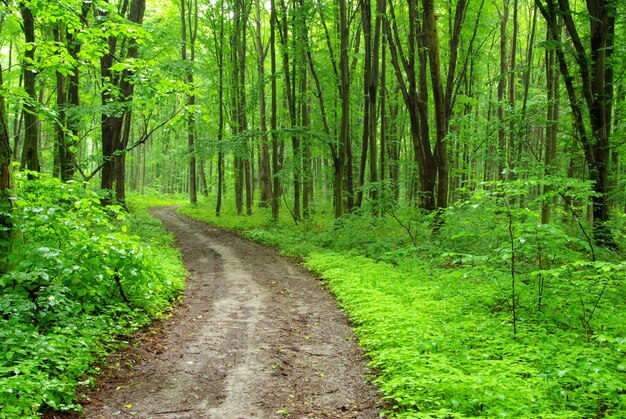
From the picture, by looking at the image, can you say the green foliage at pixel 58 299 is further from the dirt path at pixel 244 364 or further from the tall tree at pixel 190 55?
the tall tree at pixel 190 55

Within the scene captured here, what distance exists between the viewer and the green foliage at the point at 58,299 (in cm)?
404

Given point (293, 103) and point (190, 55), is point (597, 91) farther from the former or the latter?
point (190, 55)

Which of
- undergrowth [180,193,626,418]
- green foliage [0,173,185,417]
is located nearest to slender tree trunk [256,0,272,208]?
undergrowth [180,193,626,418]

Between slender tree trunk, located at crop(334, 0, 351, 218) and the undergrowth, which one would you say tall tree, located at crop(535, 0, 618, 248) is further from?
slender tree trunk, located at crop(334, 0, 351, 218)

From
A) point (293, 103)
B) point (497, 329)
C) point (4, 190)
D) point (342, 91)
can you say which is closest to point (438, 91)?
point (342, 91)

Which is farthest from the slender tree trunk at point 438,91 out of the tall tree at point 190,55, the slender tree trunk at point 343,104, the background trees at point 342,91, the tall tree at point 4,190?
the tall tree at point 4,190

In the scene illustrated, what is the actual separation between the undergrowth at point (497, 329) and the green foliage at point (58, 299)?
348 centimetres

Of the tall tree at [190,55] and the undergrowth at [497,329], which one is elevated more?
the tall tree at [190,55]

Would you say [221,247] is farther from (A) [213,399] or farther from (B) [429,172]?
(A) [213,399]

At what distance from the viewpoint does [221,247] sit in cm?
1555

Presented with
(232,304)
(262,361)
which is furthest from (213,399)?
(232,304)

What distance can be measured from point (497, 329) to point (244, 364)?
3533 mm

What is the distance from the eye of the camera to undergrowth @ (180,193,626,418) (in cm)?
379

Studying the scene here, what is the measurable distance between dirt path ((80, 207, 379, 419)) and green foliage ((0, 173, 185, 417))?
0.44 meters
